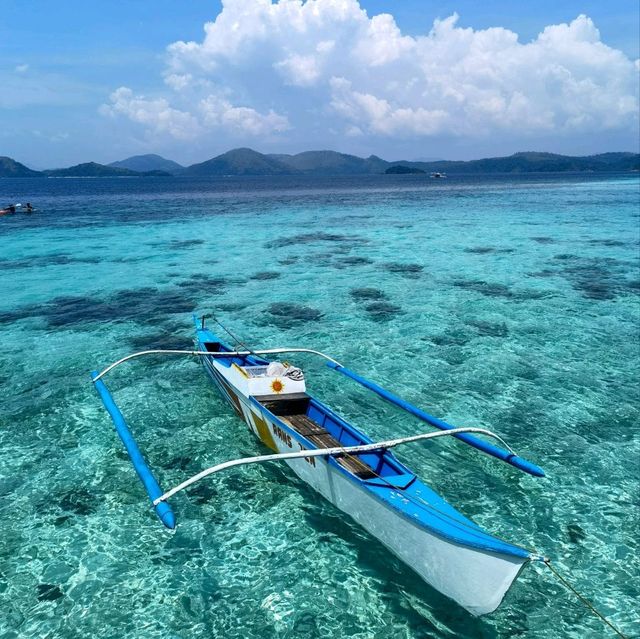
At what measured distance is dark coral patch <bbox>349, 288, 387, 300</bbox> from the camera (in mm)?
31188

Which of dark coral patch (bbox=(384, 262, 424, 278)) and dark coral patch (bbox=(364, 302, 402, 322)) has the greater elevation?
dark coral patch (bbox=(384, 262, 424, 278))

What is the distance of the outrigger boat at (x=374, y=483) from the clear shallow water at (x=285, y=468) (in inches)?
31.6

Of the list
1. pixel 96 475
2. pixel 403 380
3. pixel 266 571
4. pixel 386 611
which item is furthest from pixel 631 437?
pixel 96 475

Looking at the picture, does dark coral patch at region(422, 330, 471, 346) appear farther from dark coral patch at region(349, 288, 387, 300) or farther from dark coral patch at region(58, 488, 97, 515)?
dark coral patch at region(58, 488, 97, 515)

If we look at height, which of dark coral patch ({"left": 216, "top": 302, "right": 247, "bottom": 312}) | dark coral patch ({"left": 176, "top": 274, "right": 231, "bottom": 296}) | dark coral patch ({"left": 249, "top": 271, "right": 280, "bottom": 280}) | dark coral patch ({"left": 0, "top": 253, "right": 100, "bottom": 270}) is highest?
dark coral patch ({"left": 0, "top": 253, "right": 100, "bottom": 270})

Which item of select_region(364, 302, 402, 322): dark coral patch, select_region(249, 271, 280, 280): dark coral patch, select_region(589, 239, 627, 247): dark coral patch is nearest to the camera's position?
select_region(364, 302, 402, 322): dark coral patch

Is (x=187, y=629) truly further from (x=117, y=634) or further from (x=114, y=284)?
(x=114, y=284)

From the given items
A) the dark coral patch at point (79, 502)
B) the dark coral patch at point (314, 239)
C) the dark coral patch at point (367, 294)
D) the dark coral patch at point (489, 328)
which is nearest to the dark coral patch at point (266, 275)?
the dark coral patch at point (367, 294)

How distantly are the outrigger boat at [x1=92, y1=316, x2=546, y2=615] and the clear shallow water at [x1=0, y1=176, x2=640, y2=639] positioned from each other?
2.63ft

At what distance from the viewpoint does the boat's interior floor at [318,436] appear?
483 inches

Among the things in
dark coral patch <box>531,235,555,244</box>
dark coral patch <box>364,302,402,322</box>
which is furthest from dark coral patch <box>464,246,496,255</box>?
dark coral patch <box>364,302,402,322</box>

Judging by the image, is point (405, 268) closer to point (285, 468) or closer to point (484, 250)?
point (484, 250)

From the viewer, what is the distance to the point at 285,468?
46.8 ft

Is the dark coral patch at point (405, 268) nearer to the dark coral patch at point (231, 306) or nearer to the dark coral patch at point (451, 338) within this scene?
the dark coral patch at point (451, 338)
